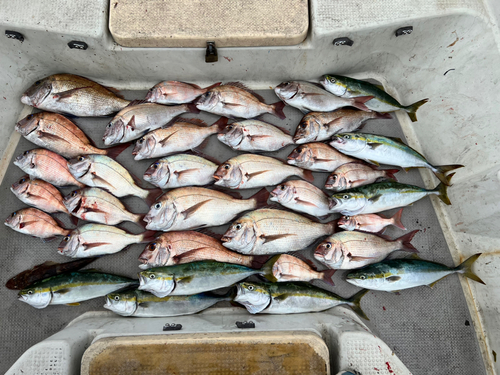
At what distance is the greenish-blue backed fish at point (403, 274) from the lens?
2541 millimetres

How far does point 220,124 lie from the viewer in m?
2.81

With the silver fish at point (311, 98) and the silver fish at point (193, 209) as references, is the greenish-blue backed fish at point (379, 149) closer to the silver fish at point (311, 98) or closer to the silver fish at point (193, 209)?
the silver fish at point (311, 98)

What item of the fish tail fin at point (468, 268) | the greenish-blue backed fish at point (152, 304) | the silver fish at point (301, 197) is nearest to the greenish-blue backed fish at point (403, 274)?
the fish tail fin at point (468, 268)

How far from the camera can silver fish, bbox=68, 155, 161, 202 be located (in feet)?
8.61

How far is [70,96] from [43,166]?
26.3 inches

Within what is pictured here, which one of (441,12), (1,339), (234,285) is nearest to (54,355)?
(1,339)

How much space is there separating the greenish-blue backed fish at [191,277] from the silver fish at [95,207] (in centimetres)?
58

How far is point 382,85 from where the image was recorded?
119 inches

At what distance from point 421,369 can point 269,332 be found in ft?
5.07

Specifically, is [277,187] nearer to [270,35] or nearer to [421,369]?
[270,35]

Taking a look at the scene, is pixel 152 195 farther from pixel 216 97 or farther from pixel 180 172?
pixel 216 97

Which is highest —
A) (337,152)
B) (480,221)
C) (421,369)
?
(337,152)

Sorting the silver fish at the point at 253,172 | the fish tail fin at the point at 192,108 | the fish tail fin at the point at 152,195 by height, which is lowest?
the fish tail fin at the point at 152,195

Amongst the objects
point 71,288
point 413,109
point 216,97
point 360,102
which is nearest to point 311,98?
point 360,102
